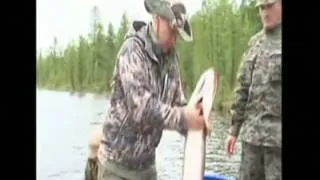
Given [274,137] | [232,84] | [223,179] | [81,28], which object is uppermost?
[81,28]

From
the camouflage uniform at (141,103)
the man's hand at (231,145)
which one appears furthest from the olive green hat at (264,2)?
the man's hand at (231,145)

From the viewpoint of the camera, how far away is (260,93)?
5.87 feet

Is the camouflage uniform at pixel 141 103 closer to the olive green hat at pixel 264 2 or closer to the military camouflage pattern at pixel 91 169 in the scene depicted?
the military camouflage pattern at pixel 91 169

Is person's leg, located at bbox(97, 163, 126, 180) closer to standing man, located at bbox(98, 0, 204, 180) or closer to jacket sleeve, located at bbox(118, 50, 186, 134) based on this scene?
standing man, located at bbox(98, 0, 204, 180)

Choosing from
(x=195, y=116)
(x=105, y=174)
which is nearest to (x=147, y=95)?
(x=195, y=116)

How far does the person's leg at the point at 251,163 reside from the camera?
179 centimetres

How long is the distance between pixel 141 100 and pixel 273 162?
0.37 metres

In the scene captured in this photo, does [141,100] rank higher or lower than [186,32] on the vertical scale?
lower

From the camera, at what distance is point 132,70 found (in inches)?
72.6

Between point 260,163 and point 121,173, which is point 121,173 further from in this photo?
point 260,163

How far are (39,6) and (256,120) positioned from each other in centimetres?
65

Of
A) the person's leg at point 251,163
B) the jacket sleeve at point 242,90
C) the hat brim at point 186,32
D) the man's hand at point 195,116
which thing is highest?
the hat brim at point 186,32

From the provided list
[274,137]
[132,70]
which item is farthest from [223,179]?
[132,70]
